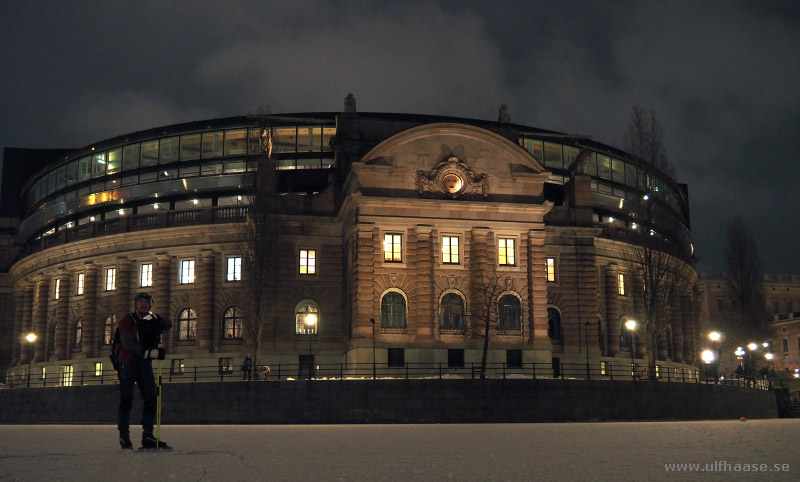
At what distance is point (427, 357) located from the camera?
57.0m

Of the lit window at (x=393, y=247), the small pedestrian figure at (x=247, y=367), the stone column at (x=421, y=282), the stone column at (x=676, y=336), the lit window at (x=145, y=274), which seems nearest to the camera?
the small pedestrian figure at (x=247, y=367)

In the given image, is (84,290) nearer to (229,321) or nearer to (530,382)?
Answer: (229,321)

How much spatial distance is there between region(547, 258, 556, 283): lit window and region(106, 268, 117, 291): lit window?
3371 cm

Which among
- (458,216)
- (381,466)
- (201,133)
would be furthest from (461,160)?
(381,466)

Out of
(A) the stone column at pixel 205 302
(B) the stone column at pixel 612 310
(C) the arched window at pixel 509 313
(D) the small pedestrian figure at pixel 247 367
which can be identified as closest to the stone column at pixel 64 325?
(A) the stone column at pixel 205 302

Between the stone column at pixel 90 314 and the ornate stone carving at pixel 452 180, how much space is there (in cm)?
2925

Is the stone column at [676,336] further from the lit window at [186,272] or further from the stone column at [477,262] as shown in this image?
the lit window at [186,272]

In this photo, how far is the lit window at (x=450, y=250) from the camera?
59.7 meters

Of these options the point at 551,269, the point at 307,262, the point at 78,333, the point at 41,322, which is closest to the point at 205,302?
the point at 307,262

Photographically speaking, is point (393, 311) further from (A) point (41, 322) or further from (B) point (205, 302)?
(A) point (41, 322)

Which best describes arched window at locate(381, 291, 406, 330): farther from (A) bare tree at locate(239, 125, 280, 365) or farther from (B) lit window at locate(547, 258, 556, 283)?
(B) lit window at locate(547, 258, 556, 283)

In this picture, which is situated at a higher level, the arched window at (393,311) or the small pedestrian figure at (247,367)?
the arched window at (393,311)

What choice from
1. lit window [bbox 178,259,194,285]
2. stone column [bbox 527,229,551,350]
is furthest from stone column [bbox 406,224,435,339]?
lit window [bbox 178,259,194,285]

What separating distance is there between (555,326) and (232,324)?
78.7ft
